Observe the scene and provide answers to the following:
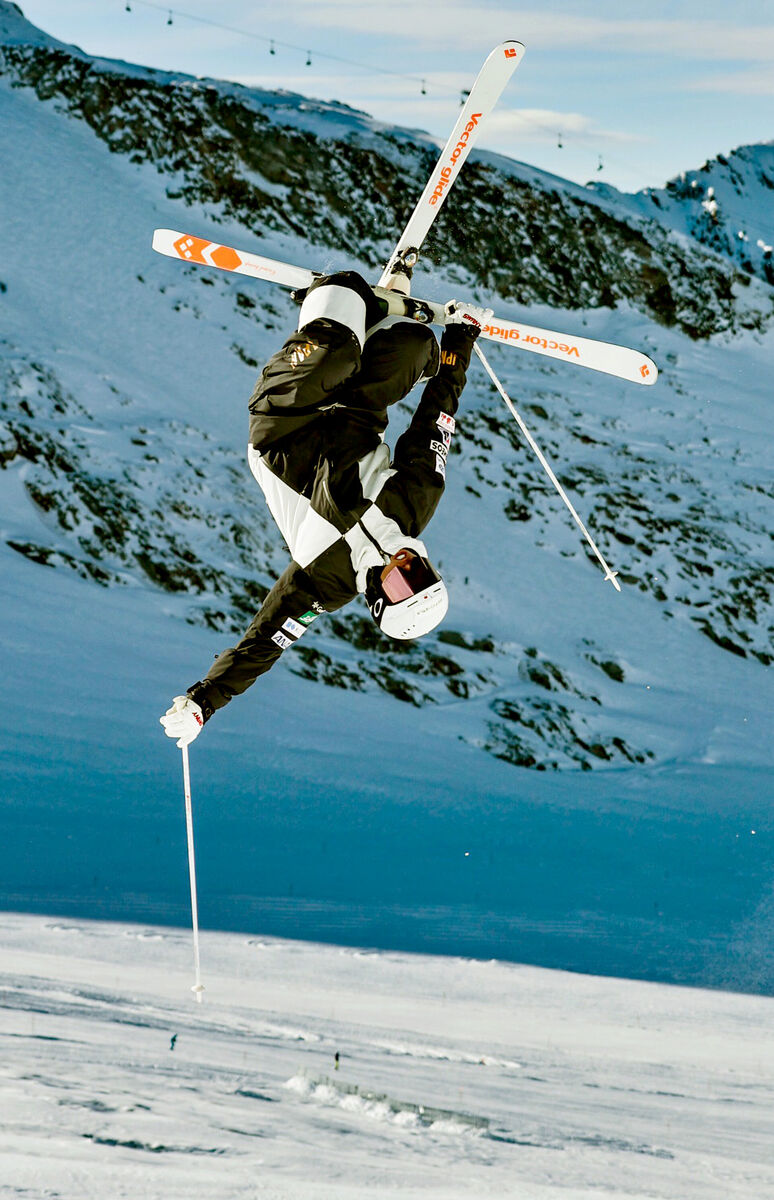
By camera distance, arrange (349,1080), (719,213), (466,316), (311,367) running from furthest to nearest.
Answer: (719,213) → (466,316) → (311,367) → (349,1080)

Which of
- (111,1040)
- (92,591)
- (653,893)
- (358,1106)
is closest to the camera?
(358,1106)

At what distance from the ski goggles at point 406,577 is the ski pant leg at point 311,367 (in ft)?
2.45

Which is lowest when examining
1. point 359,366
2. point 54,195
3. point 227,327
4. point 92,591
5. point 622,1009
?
point 622,1009

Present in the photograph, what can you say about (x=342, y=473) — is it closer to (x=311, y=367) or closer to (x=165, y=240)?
(x=311, y=367)

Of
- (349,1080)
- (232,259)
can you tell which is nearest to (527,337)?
(232,259)

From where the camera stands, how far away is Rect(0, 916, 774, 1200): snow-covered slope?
316 centimetres

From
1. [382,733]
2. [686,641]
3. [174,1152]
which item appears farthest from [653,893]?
[686,641]

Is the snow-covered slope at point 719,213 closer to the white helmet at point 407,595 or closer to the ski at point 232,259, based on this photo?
the ski at point 232,259

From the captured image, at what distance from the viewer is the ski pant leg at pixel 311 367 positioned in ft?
14.6

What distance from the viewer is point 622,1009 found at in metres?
6.73

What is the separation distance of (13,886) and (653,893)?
20.7 feet

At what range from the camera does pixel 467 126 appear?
5.61 metres

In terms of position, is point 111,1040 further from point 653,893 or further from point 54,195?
point 54,195

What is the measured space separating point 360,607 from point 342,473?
13518 millimetres
